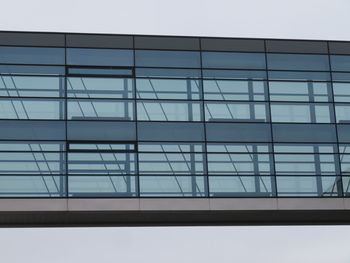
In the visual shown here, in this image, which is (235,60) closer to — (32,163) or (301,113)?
(301,113)

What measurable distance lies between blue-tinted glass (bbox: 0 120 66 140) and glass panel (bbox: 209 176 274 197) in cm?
687

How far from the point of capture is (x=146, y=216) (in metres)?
50.1

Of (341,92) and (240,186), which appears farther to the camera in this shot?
(341,92)

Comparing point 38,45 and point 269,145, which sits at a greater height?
point 38,45

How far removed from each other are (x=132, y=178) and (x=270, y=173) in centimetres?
612

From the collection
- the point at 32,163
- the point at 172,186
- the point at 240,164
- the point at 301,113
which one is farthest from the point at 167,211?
the point at 301,113

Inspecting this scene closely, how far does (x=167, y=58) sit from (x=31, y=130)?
6.94 metres

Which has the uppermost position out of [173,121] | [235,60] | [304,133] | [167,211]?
[235,60]

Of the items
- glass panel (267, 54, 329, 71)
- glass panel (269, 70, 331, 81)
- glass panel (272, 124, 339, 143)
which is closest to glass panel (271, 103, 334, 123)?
glass panel (272, 124, 339, 143)

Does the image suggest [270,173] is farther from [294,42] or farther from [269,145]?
[294,42]

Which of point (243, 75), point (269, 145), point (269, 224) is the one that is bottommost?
point (269, 224)

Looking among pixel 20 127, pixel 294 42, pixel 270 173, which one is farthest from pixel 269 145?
pixel 20 127

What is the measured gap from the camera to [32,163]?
49219 millimetres

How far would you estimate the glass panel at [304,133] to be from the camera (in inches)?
2013
